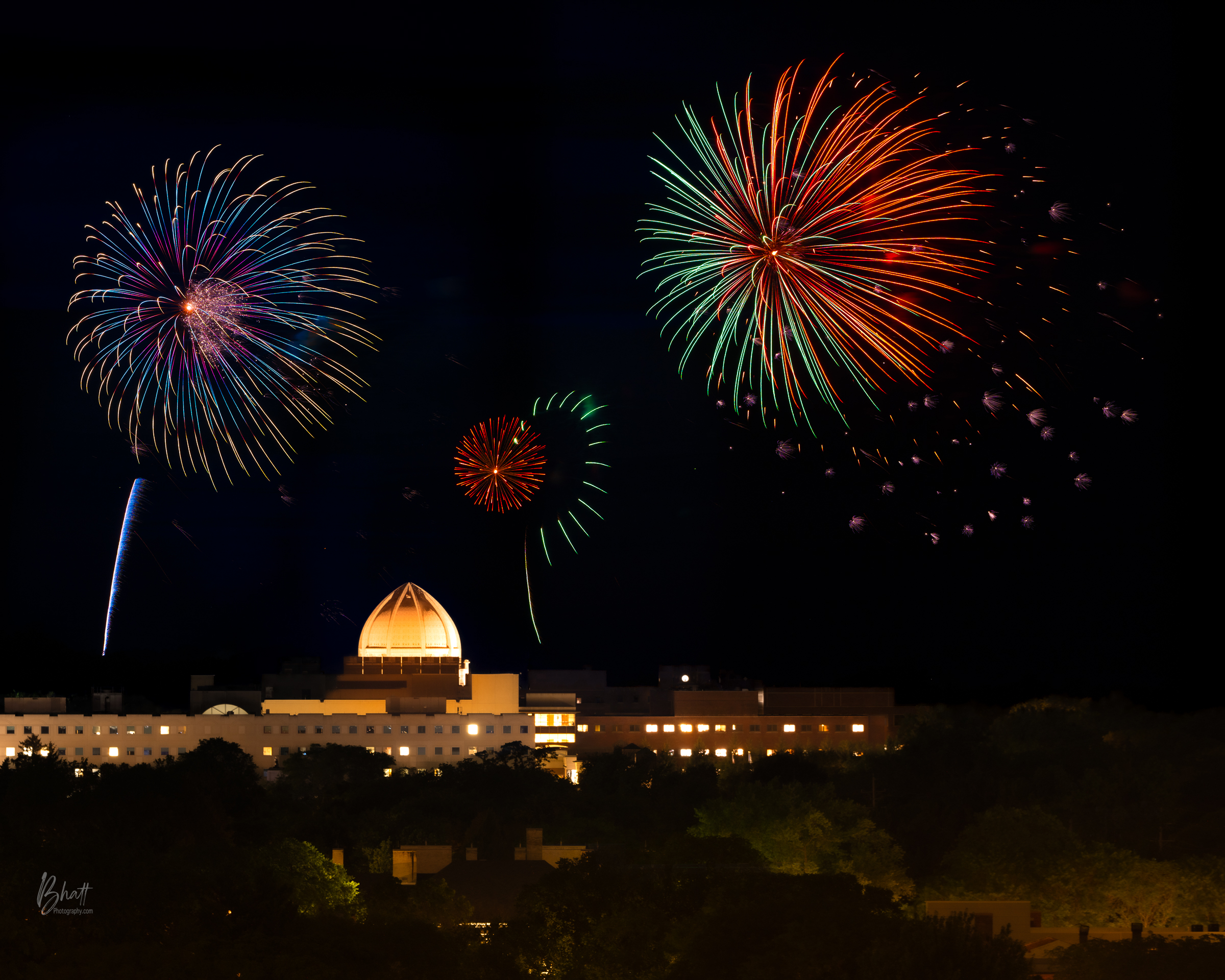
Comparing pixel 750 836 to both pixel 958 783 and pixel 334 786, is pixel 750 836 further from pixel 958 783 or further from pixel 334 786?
pixel 334 786

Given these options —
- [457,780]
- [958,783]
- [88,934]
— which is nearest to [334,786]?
[457,780]

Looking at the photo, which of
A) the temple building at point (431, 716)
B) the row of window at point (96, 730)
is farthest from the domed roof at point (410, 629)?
the row of window at point (96, 730)

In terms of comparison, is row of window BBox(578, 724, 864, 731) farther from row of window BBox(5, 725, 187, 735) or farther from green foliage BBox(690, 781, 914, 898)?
green foliage BBox(690, 781, 914, 898)

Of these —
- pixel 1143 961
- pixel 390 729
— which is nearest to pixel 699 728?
pixel 390 729

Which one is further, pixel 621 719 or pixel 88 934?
pixel 621 719

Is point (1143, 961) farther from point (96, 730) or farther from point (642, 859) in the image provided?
point (96, 730)

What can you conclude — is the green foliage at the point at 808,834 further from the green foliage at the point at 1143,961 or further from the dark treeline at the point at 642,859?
the green foliage at the point at 1143,961
